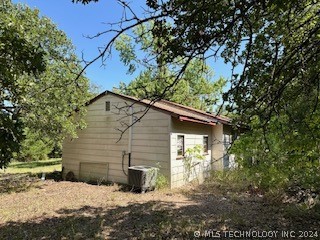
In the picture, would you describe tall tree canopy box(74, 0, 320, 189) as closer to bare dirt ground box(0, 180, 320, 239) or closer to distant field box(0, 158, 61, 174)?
bare dirt ground box(0, 180, 320, 239)

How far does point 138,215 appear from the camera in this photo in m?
6.47

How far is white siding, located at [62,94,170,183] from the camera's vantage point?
400 inches

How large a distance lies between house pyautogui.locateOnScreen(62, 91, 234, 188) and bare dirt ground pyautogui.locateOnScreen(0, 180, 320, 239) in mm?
1593

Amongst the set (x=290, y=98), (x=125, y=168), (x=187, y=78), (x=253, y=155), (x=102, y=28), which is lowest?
(x=125, y=168)

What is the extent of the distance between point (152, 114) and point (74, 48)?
426 centimetres

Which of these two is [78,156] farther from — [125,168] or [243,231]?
[243,231]

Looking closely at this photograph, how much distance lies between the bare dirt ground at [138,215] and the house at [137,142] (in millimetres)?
1593

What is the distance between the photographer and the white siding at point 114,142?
1015cm

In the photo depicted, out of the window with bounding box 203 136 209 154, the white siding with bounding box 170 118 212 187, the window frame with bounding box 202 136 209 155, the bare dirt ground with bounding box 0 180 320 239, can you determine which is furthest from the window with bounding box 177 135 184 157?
the window with bounding box 203 136 209 154

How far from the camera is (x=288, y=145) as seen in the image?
567 centimetres

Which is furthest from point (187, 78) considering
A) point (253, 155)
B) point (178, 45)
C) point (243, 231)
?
point (178, 45)

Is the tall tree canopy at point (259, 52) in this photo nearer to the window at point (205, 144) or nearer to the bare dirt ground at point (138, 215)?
the bare dirt ground at point (138, 215)

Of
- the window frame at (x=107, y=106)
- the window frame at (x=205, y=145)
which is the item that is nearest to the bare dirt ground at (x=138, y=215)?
the window frame at (x=205, y=145)

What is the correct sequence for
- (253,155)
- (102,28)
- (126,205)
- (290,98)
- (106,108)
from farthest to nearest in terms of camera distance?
(106,108)
(126,205)
(253,155)
(290,98)
(102,28)
